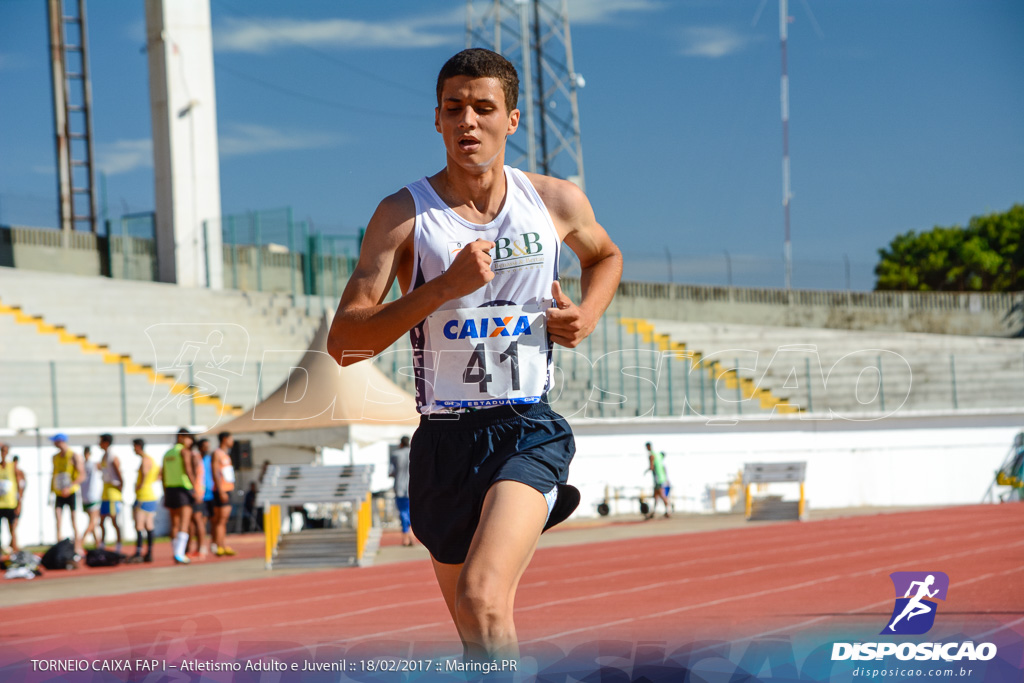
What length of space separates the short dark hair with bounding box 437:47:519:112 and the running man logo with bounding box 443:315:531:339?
66 centimetres

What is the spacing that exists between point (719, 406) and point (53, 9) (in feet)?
77.2

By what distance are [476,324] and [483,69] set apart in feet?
2.55

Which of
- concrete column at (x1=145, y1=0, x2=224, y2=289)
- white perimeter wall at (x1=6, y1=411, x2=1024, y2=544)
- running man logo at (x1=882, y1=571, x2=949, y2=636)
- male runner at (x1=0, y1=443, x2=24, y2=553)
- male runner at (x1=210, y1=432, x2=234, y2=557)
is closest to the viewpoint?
running man logo at (x1=882, y1=571, x2=949, y2=636)

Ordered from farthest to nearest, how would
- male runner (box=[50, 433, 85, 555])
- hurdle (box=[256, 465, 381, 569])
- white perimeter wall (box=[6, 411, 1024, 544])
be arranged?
white perimeter wall (box=[6, 411, 1024, 544]), male runner (box=[50, 433, 85, 555]), hurdle (box=[256, 465, 381, 569])

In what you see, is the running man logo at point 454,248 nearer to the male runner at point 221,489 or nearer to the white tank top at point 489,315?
the white tank top at point 489,315

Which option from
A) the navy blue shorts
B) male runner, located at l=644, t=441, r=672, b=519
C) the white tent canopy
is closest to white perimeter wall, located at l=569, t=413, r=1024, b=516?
male runner, located at l=644, t=441, r=672, b=519

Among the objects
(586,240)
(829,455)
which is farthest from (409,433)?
(586,240)

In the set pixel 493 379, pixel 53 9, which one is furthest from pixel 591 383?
pixel 493 379

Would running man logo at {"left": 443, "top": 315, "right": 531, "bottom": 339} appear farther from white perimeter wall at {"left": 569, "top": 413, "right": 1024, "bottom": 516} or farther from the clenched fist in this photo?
white perimeter wall at {"left": 569, "top": 413, "right": 1024, "bottom": 516}

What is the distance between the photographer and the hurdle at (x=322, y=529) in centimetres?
1511

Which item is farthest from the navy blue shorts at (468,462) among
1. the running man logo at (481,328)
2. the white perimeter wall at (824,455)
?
the white perimeter wall at (824,455)

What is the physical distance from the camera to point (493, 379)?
3738mm

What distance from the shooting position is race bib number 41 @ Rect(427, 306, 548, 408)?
370 cm

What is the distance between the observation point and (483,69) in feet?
12.1
